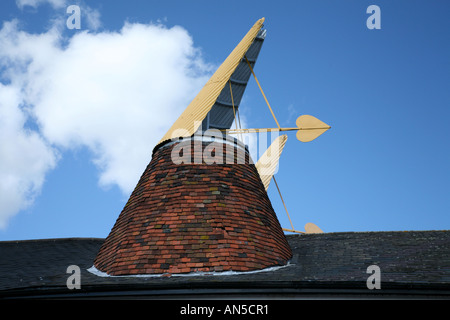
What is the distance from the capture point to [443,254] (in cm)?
782

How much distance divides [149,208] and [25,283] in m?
2.07

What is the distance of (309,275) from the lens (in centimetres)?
667

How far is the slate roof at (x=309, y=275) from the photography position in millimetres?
6129

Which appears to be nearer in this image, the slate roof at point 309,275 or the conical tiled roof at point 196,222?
the slate roof at point 309,275

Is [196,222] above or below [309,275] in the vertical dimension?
above

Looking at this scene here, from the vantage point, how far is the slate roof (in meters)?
6.13

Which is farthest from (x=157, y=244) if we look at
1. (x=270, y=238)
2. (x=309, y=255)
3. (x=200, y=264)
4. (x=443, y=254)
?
(x=443, y=254)

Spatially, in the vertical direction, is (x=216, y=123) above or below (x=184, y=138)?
above

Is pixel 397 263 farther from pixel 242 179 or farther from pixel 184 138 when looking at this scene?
pixel 184 138

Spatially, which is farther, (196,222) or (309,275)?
(196,222)

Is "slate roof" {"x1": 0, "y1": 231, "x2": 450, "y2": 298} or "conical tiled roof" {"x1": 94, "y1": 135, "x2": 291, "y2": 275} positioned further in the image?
"conical tiled roof" {"x1": 94, "y1": 135, "x2": 291, "y2": 275}
